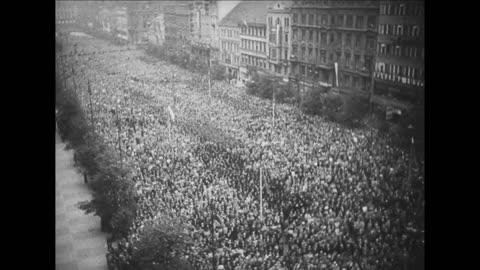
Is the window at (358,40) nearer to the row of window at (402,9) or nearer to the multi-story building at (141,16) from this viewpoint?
the row of window at (402,9)

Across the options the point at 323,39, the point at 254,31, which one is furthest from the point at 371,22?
the point at 254,31

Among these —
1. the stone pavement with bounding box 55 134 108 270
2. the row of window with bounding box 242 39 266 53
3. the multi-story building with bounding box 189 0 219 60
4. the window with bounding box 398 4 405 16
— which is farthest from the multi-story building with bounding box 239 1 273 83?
the stone pavement with bounding box 55 134 108 270

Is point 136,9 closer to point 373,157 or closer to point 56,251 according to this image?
point 56,251

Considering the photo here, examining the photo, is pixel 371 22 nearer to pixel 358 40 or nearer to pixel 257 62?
pixel 358 40

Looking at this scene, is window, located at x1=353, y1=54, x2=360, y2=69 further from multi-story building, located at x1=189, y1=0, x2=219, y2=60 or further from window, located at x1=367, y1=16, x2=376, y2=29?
multi-story building, located at x1=189, y1=0, x2=219, y2=60

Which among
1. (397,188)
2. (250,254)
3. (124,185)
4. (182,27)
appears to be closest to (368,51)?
(397,188)

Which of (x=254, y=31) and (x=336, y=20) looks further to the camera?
(x=254, y=31)

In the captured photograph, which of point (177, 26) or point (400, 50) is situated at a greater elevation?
point (177, 26)
